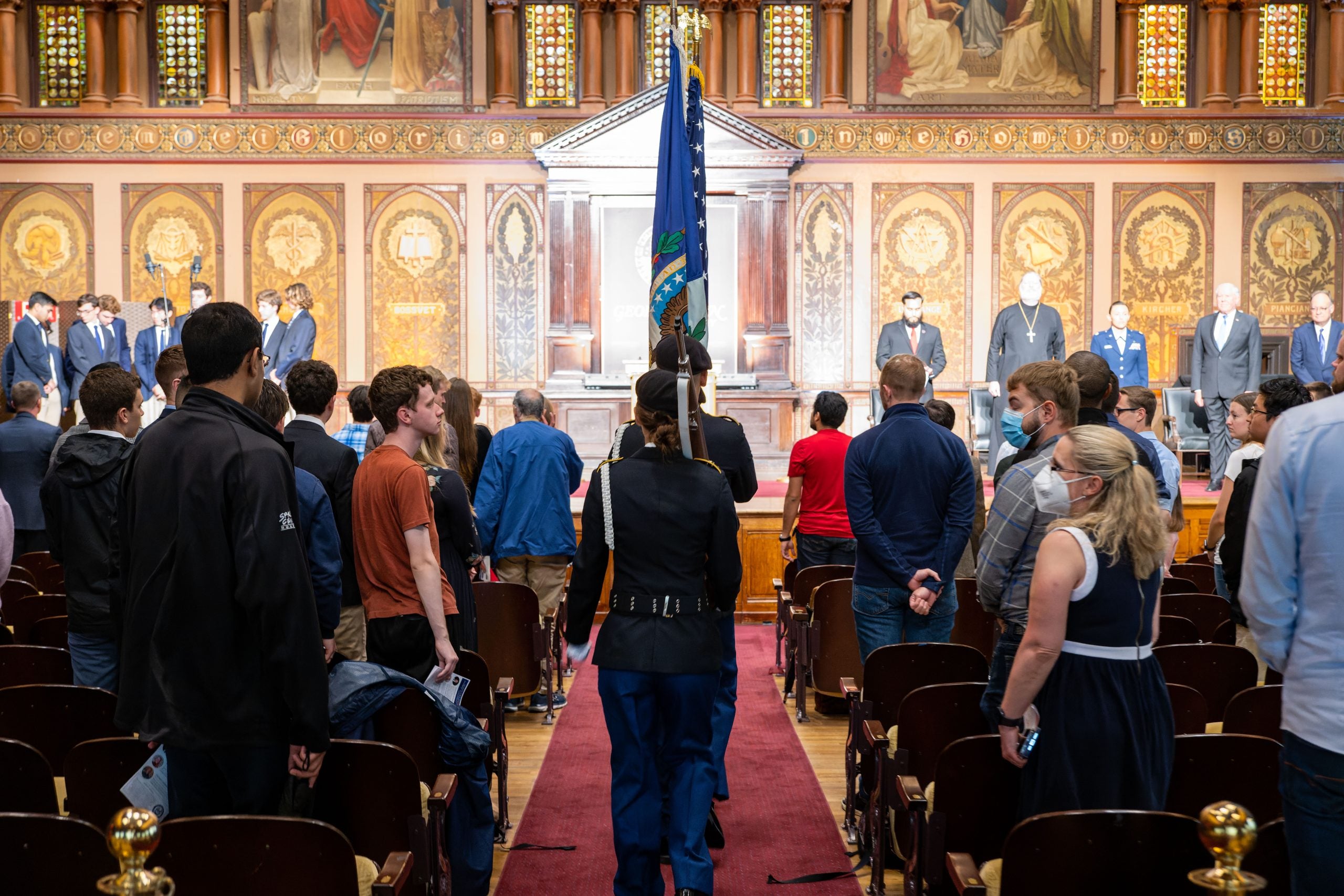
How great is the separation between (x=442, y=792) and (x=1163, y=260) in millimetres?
13897

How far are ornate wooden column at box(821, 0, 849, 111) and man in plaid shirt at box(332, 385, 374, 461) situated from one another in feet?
33.7

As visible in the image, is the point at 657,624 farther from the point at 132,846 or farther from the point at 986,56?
the point at 986,56

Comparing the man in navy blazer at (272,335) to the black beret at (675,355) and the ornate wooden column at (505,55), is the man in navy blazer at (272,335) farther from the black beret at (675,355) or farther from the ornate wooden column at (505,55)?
the black beret at (675,355)

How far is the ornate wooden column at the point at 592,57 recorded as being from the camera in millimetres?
14688

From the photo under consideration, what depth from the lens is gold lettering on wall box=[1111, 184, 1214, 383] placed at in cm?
1481

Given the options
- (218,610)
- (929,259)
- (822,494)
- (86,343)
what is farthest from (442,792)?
(929,259)

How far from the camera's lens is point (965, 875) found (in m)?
2.63

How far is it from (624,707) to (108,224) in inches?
539

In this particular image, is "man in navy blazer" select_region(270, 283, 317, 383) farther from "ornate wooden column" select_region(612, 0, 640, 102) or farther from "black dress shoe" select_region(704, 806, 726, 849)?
"black dress shoe" select_region(704, 806, 726, 849)

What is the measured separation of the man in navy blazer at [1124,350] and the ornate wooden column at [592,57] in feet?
21.8

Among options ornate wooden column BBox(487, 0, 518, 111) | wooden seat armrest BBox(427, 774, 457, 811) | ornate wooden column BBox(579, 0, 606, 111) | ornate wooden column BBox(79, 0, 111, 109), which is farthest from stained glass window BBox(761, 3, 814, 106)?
wooden seat armrest BBox(427, 774, 457, 811)

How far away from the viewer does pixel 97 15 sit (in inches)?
583

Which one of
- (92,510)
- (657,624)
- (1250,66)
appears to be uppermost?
(1250,66)

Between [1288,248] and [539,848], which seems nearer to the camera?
[539,848]
